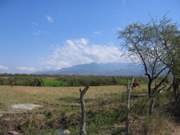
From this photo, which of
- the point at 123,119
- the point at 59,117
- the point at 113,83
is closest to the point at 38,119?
the point at 59,117

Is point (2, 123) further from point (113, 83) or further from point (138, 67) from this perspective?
point (113, 83)

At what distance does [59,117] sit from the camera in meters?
11.8

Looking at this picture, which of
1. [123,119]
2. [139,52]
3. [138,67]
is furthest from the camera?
[138,67]

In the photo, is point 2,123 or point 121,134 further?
point 2,123

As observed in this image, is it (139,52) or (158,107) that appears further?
(139,52)

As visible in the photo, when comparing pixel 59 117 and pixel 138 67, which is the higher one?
pixel 138 67

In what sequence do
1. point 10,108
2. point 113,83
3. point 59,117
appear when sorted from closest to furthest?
point 59,117 → point 10,108 → point 113,83

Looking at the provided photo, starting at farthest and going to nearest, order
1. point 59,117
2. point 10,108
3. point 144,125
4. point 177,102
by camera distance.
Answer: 1. point 10,108
2. point 59,117
3. point 177,102
4. point 144,125

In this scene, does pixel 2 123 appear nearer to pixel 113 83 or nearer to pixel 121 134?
pixel 121 134

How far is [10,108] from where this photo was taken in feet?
46.0

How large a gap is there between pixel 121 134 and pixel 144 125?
3.27 feet

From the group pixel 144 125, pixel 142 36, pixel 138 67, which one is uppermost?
pixel 142 36

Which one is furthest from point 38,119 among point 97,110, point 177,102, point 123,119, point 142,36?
point 142,36

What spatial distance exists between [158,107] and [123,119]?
7.52ft
